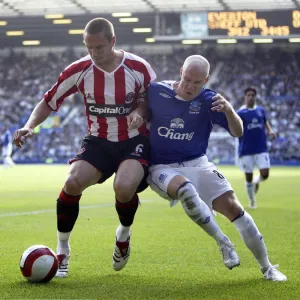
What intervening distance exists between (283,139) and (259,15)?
11.0 m

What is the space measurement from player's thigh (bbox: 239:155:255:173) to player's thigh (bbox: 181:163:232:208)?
815cm

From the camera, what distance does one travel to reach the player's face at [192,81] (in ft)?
18.2

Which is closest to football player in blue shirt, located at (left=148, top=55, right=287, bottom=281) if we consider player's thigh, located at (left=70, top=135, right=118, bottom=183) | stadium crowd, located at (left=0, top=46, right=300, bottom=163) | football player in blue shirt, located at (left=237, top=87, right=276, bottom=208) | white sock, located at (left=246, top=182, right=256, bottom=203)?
player's thigh, located at (left=70, top=135, right=118, bottom=183)

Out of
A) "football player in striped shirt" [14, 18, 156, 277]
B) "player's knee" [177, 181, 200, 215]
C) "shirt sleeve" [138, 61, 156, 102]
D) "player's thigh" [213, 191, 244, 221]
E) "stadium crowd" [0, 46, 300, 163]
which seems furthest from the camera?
"stadium crowd" [0, 46, 300, 163]

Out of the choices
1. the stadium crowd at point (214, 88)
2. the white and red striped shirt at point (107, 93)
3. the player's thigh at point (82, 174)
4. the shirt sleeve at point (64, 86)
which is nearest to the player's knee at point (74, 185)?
the player's thigh at point (82, 174)

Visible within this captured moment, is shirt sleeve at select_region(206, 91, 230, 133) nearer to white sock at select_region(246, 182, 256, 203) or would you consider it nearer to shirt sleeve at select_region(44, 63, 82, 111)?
shirt sleeve at select_region(44, 63, 82, 111)

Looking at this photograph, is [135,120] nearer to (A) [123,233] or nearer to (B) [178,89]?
(B) [178,89]

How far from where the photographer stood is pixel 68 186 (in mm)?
5730

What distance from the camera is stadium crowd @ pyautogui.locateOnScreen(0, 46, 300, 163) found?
4000 cm

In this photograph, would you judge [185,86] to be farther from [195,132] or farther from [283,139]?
[283,139]

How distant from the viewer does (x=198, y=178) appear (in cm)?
576

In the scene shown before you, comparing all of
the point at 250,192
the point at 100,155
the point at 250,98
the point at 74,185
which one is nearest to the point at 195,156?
the point at 100,155

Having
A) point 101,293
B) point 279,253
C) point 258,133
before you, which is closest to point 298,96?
point 258,133

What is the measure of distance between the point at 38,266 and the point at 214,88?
121ft
